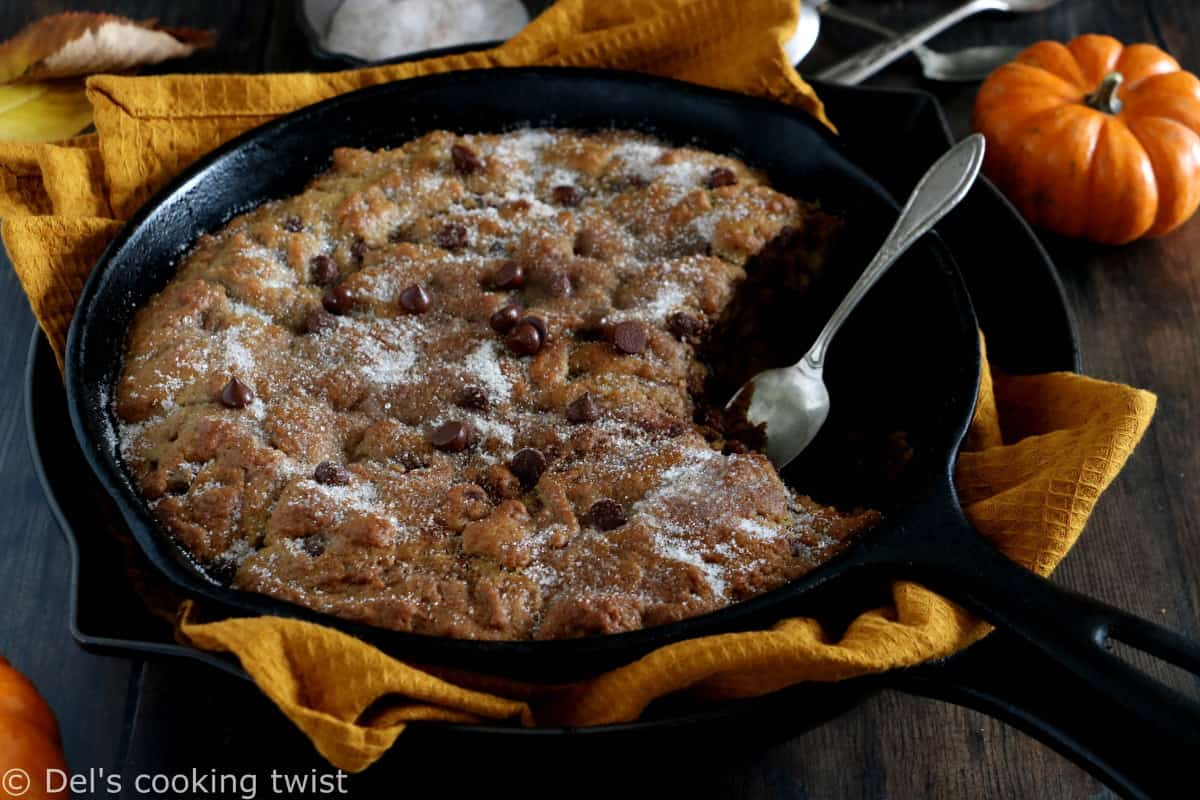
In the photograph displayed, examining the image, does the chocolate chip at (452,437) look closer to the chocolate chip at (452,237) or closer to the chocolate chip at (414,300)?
the chocolate chip at (414,300)

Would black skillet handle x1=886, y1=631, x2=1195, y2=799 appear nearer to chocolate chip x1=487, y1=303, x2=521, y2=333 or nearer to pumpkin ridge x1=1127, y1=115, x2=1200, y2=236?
chocolate chip x1=487, y1=303, x2=521, y2=333

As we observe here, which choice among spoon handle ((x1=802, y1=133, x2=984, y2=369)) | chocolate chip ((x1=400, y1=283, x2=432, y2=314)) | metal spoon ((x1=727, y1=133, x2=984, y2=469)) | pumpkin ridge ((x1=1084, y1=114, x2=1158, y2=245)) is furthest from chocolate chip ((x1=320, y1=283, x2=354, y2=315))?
pumpkin ridge ((x1=1084, y1=114, x2=1158, y2=245))

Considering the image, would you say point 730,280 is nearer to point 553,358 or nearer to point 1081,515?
point 553,358

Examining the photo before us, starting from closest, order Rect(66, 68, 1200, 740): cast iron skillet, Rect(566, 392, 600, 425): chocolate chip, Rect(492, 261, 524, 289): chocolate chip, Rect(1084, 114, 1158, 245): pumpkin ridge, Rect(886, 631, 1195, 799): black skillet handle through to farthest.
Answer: Rect(886, 631, 1195, 799): black skillet handle, Rect(66, 68, 1200, 740): cast iron skillet, Rect(566, 392, 600, 425): chocolate chip, Rect(492, 261, 524, 289): chocolate chip, Rect(1084, 114, 1158, 245): pumpkin ridge

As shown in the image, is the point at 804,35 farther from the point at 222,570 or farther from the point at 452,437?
the point at 222,570

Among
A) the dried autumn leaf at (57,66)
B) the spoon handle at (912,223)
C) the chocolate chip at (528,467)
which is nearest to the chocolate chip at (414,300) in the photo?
the chocolate chip at (528,467)

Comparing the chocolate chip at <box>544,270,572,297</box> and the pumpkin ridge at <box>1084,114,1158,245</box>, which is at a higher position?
the chocolate chip at <box>544,270,572,297</box>

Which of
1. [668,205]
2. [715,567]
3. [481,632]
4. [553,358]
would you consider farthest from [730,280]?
[481,632]

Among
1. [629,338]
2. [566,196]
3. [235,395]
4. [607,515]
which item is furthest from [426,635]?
[566,196]
